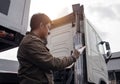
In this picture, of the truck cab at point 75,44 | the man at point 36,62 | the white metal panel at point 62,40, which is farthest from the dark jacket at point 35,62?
the white metal panel at point 62,40

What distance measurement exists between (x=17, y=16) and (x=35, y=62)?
1.64 feet

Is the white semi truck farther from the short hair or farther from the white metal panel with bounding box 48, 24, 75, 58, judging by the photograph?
the short hair

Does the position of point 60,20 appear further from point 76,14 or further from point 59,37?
point 76,14

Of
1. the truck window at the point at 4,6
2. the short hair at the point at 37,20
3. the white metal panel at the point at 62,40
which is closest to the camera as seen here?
the truck window at the point at 4,6

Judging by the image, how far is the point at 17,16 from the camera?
1.78 m

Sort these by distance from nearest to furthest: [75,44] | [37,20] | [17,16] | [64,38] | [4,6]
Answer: [4,6] → [17,16] → [37,20] → [75,44] → [64,38]

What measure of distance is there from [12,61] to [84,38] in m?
1.21

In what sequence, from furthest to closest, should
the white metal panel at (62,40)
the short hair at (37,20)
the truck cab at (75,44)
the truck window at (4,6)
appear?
the white metal panel at (62,40)
the truck cab at (75,44)
the short hair at (37,20)
the truck window at (4,6)

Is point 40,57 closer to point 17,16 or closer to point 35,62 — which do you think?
point 35,62

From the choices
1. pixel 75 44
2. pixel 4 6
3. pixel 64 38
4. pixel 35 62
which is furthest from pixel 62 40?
pixel 4 6

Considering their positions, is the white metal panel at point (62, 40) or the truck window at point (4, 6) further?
the white metal panel at point (62, 40)

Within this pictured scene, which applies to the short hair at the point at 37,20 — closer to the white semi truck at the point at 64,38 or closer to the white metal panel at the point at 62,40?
the white semi truck at the point at 64,38

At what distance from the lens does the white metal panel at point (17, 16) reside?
168cm

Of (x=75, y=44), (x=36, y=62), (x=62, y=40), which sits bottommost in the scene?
(x=36, y=62)
